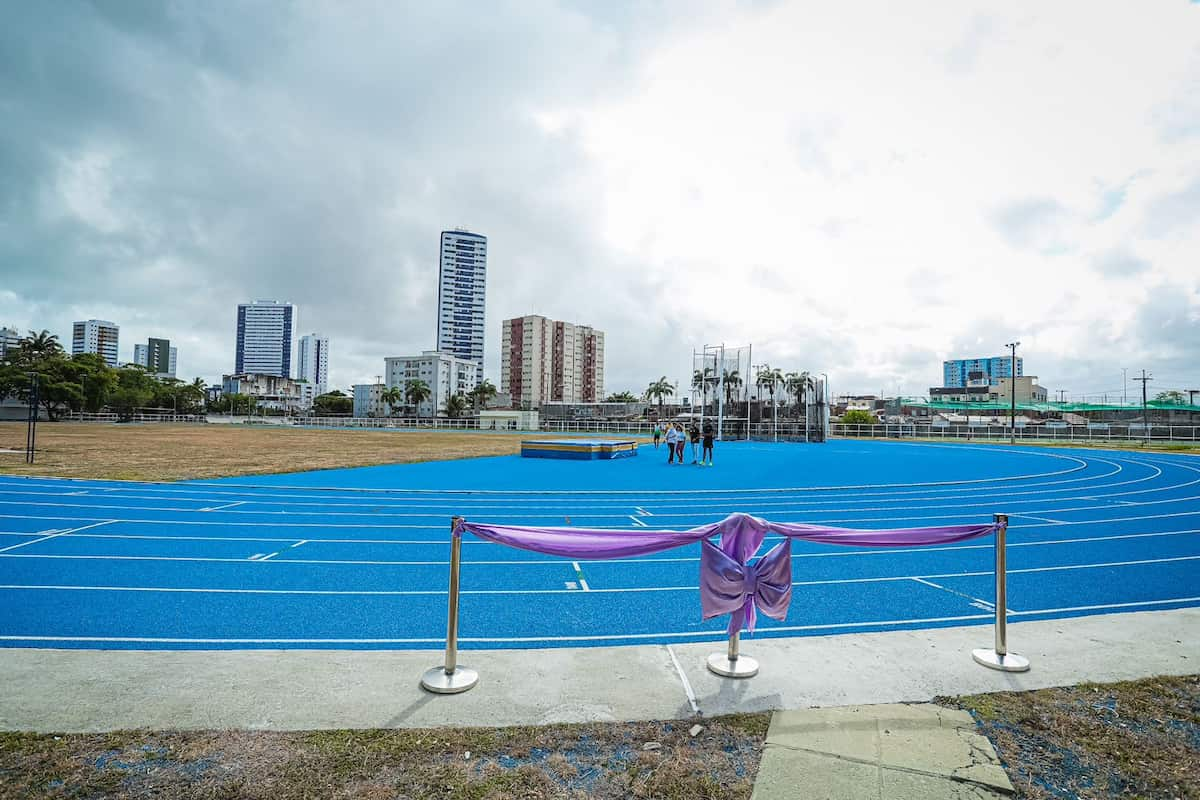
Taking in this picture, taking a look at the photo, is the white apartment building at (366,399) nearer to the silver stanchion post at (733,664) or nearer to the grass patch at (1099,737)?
the silver stanchion post at (733,664)

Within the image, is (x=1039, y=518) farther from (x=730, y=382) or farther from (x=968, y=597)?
(x=730, y=382)

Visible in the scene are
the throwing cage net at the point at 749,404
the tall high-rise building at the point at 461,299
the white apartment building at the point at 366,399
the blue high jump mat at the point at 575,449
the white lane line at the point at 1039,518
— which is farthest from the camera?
the tall high-rise building at the point at 461,299

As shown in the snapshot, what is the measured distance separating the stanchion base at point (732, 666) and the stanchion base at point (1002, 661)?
69.0 inches

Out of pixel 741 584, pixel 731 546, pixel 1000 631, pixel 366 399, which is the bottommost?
pixel 1000 631

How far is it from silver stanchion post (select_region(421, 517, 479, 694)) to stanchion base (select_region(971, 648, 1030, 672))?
12.5 feet

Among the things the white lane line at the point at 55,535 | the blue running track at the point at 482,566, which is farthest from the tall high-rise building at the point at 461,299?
the white lane line at the point at 55,535

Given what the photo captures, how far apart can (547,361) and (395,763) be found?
158 metres

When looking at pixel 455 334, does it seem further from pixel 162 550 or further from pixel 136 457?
pixel 162 550

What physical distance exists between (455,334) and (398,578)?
588ft

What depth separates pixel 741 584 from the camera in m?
4.48

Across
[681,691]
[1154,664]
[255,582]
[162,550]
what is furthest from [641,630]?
[162,550]

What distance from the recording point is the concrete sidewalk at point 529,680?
367 centimetres

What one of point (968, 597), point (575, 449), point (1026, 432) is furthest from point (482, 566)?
point (1026, 432)

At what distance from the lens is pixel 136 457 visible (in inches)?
943
